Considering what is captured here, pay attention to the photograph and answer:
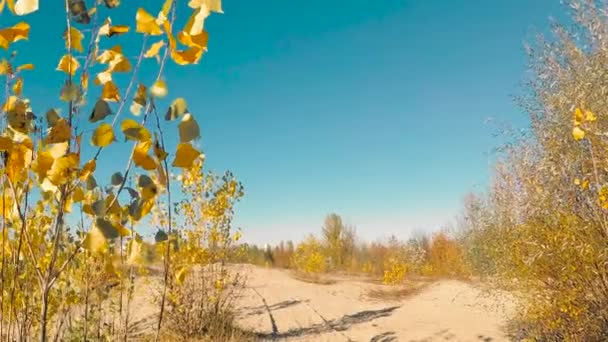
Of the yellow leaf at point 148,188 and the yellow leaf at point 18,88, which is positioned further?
the yellow leaf at point 18,88

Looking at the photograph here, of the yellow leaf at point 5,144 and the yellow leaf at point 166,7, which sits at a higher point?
the yellow leaf at point 166,7

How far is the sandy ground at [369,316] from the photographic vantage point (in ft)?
28.6

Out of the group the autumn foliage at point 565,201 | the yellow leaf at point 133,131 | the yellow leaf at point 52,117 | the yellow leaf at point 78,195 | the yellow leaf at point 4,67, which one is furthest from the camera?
the autumn foliage at point 565,201

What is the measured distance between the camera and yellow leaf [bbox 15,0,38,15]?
97 cm

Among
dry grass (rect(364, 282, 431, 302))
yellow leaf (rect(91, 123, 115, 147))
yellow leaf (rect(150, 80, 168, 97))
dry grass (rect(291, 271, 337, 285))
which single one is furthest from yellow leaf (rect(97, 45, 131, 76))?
dry grass (rect(291, 271, 337, 285))

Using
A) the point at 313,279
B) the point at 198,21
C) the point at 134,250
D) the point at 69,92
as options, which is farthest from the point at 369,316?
the point at 313,279

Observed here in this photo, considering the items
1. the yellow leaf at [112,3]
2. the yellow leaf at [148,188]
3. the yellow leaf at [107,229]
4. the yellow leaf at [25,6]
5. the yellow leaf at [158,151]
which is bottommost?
the yellow leaf at [107,229]

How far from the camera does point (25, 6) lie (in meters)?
0.98

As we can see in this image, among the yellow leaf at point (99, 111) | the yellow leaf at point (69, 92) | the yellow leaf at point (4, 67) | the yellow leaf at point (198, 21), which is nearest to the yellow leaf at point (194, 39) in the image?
the yellow leaf at point (198, 21)

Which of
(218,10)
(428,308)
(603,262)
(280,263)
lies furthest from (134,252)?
(280,263)

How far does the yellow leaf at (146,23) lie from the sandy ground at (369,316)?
7828mm

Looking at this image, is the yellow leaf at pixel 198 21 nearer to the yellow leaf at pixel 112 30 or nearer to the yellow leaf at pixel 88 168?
the yellow leaf at pixel 112 30

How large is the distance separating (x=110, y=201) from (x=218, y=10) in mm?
535

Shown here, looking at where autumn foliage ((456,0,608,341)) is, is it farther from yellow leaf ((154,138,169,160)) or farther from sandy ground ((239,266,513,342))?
yellow leaf ((154,138,169,160))
